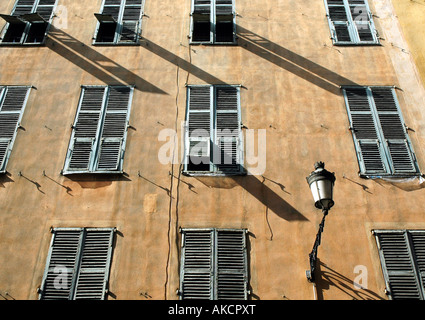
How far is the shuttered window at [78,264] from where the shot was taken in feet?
23.5

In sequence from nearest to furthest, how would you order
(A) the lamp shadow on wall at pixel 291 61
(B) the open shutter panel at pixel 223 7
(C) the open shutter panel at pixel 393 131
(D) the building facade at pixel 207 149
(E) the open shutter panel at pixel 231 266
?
(E) the open shutter panel at pixel 231 266 → (D) the building facade at pixel 207 149 → (C) the open shutter panel at pixel 393 131 → (A) the lamp shadow on wall at pixel 291 61 → (B) the open shutter panel at pixel 223 7

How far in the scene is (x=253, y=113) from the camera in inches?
357

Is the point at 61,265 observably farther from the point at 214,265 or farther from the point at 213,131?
the point at 213,131

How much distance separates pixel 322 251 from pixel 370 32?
591 cm

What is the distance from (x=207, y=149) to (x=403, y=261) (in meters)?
4.09

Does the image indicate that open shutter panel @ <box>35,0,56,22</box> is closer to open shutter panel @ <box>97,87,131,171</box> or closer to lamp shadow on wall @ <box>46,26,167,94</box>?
lamp shadow on wall @ <box>46,26,167,94</box>

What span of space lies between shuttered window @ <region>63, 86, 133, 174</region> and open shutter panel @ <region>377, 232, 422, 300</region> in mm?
5068

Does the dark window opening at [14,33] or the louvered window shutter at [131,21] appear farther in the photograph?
the dark window opening at [14,33]


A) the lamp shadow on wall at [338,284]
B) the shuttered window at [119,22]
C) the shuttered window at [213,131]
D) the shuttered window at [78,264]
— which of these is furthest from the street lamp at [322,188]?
the shuttered window at [119,22]

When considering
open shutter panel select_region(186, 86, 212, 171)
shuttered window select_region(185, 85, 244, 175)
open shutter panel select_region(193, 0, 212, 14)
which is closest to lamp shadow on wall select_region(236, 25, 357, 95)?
open shutter panel select_region(193, 0, 212, 14)

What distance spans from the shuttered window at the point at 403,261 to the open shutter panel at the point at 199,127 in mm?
3512

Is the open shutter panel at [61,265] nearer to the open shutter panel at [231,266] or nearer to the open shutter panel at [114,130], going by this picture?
the open shutter panel at [114,130]

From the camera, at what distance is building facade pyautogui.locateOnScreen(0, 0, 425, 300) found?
7.33 meters
